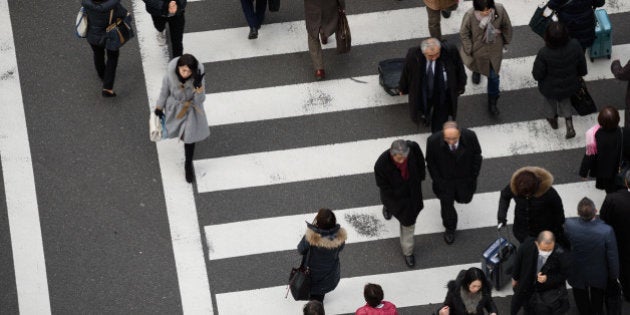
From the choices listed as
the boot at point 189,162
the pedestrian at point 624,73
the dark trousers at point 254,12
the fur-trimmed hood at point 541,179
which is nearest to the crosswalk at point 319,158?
the boot at point 189,162

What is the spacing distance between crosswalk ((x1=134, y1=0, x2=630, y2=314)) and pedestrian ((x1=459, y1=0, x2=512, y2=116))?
2.27 ft

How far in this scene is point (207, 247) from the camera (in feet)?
52.1

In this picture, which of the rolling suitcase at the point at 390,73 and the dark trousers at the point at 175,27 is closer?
the rolling suitcase at the point at 390,73

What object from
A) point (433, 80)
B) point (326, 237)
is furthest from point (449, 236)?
point (326, 237)

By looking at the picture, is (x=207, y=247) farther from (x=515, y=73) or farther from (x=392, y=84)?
(x=515, y=73)

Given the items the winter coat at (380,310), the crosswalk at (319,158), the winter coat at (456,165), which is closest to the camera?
the winter coat at (380,310)

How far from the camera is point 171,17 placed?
17078mm

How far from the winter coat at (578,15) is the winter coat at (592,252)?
356 centimetres

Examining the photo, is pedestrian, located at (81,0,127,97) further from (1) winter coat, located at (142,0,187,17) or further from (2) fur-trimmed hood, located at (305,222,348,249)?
(2) fur-trimmed hood, located at (305,222,348,249)

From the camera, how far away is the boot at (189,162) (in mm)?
16125

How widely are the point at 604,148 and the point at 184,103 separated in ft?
15.1

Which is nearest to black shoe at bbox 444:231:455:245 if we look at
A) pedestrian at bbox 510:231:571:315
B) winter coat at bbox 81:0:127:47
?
pedestrian at bbox 510:231:571:315

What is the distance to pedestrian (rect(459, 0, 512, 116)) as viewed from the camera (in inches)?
637

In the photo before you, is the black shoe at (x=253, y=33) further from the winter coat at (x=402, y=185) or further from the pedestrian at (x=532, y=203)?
the pedestrian at (x=532, y=203)
